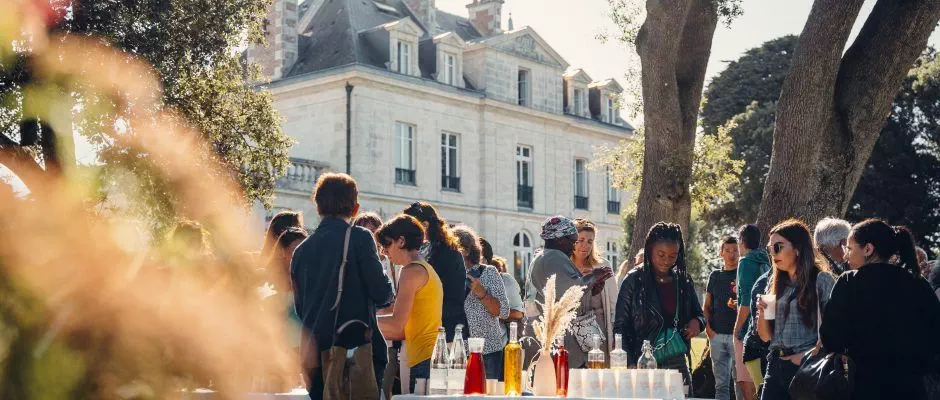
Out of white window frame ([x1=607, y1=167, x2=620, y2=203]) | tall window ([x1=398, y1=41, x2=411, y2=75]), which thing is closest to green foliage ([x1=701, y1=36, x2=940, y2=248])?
white window frame ([x1=607, y1=167, x2=620, y2=203])

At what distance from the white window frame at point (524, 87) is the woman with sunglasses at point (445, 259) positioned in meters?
36.3

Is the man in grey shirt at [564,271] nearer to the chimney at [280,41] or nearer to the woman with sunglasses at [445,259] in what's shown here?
the woman with sunglasses at [445,259]

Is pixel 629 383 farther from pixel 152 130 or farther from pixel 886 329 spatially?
pixel 152 130

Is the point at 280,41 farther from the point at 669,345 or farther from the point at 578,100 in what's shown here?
the point at 669,345

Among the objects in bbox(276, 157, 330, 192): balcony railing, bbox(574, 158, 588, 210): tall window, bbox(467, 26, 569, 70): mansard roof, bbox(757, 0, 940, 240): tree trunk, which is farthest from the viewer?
bbox(574, 158, 588, 210): tall window

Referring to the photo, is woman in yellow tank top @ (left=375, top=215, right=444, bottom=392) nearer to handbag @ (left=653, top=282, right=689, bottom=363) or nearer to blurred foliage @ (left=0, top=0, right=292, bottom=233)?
handbag @ (left=653, top=282, right=689, bottom=363)

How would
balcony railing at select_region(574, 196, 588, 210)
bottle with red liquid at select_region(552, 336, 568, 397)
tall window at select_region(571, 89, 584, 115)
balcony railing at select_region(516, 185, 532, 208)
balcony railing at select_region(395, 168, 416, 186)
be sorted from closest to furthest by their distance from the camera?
bottle with red liquid at select_region(552, 336, 568, 397), balcony railing at select_region(395, 168, 416, 186), balcony railing at select_region(516, 185, 532, 208), balcony railing at select_region(574, 196, 588, 210), tall window at select_region(571, 89, 584, 115)

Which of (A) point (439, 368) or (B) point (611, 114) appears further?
(B) point (611, 114)

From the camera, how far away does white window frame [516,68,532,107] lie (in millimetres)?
43219

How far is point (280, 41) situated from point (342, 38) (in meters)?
1.90

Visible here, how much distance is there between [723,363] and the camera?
10.1 metres

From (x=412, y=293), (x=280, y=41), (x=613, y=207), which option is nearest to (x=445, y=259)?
(x=412, y=293)

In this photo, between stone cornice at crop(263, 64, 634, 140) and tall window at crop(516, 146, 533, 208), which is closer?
stone cornice at crop(263, 64, 634, 140)

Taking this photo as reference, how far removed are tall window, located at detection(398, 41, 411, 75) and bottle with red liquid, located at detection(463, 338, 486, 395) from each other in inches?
1308
